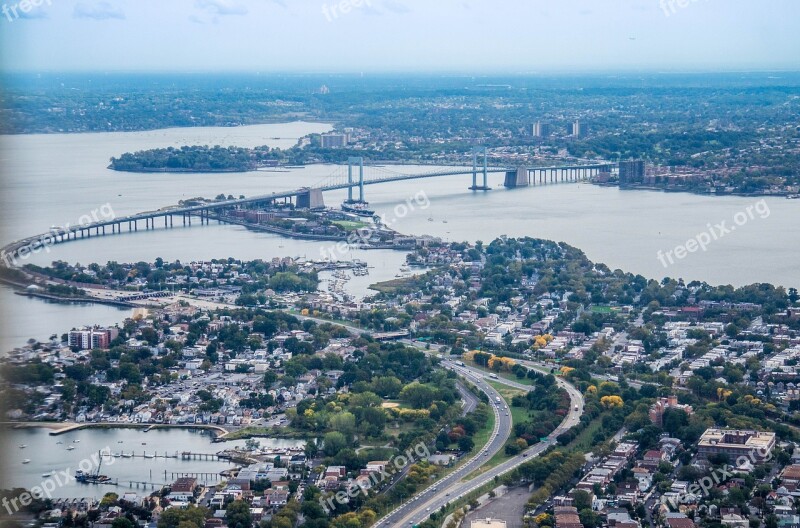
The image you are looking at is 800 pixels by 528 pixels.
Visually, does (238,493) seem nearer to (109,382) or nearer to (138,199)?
(109,382)

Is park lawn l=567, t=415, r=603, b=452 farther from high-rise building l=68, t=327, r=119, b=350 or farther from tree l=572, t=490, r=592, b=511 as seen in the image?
high-rise building l=68, t=327, r=119, b=350

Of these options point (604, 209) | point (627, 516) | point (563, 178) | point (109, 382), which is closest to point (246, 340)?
point (109, 382)

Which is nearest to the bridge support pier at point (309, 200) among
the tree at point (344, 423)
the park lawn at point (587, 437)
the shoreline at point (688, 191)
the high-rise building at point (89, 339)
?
the shoreline at point (688, 191)

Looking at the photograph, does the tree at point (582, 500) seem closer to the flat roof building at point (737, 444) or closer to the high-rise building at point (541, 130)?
the flat roof building at point (737, 444)

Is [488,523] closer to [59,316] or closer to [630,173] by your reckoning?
[59,316]

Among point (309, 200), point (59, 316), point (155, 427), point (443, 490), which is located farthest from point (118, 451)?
point (309, 200)

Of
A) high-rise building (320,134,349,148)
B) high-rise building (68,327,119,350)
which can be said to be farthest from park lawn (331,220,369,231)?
high-rise building (320,134,349,148)
